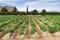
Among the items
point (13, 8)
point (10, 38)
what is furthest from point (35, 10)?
point (10, 38)

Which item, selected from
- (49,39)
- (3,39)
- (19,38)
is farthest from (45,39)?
(3,39)

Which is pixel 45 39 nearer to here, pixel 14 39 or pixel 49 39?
pixel 49 39

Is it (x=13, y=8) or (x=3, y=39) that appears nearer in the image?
(x=3, y=39)

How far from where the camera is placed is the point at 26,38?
34.1 feet

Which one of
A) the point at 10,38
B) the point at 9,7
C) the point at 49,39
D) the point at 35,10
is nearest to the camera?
the point at 49,39

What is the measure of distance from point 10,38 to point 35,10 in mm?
65493

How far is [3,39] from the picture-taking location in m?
10.4

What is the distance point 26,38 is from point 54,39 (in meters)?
1.77

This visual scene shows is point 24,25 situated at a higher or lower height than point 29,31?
lower

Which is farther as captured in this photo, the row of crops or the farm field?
the row of crops

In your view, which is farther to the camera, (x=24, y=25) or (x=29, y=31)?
(x=24, y=25)

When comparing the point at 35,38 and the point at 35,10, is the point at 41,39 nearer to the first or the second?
the point at 35,38

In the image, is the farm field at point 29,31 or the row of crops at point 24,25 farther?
the row of crops at point 24,25

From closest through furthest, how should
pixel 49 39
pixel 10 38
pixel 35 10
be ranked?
pixel 49 39
pixel 10 38
pixel 35 10
